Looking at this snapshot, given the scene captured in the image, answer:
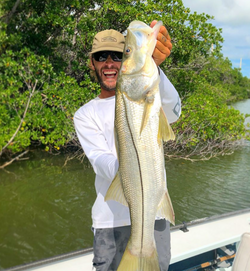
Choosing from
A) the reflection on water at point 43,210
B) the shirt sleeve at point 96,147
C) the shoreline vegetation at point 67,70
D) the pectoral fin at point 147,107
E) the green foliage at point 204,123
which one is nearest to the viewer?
the pectoral fin at point 147,107

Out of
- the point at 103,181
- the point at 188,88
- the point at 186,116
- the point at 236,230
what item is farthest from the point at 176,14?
the point at 103,181

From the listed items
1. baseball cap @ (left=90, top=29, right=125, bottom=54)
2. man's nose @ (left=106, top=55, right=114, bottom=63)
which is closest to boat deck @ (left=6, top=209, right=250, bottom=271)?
man's nose @ (left=106, top=55, right=114, bottom=63)

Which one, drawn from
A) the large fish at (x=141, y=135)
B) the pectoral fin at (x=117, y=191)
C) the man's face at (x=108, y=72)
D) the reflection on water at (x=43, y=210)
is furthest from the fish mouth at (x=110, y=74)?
the reflection on water at (x=43, y=210)

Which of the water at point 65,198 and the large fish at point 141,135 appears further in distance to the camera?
the water at point 65,198

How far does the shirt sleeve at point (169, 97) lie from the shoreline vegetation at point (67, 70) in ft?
27.0

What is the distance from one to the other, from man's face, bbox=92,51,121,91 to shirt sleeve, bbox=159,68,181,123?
500 mm

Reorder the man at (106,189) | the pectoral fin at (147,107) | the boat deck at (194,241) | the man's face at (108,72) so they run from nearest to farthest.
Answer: the pectoral fin at (147,107), the man at (106,189), the man's face at (108,72), the boat deck at (194,241)

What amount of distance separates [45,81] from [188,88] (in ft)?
20.6

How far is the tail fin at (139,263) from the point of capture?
1792 millimetres

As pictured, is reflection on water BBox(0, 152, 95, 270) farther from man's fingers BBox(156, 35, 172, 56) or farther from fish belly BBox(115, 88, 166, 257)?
man's fingers BBox(156, 35, 172, 56)

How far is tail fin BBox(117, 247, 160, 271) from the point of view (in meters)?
1.79

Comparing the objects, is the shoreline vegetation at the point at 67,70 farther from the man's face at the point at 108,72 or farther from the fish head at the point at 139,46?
the fish head at the point at 139,46

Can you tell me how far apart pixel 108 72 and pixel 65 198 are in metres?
6.91

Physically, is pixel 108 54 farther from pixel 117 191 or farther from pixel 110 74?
pixel 117 191
